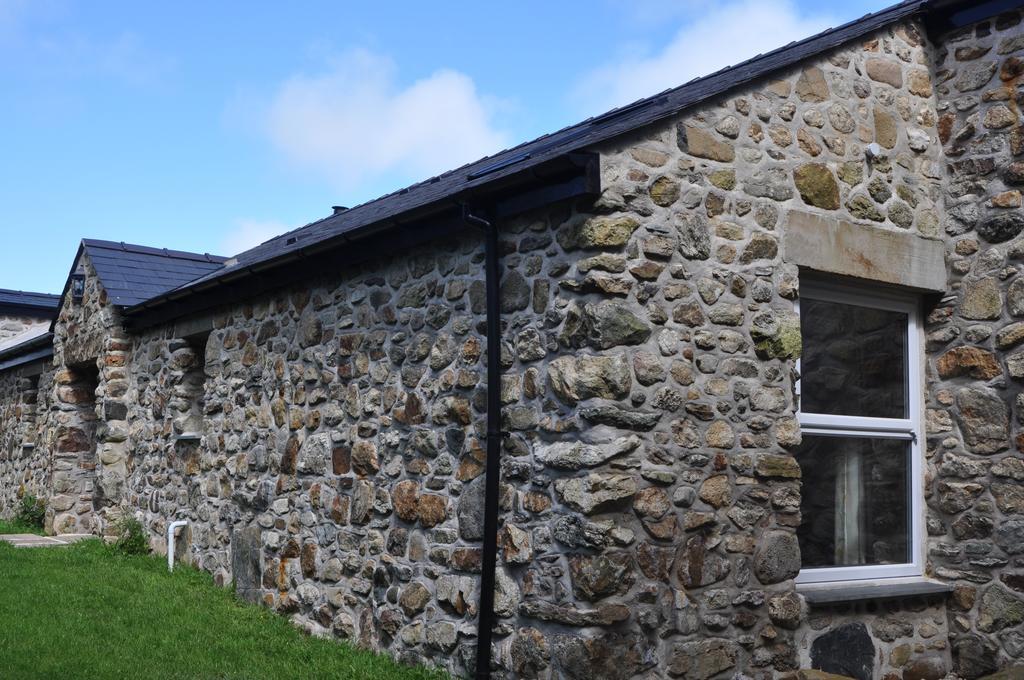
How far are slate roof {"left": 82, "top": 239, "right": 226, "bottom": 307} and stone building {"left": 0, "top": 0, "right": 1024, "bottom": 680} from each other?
4.22 meters

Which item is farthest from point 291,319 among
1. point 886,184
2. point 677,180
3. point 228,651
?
point 886,184

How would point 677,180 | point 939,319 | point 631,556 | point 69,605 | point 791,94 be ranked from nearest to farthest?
point 631,556 < point 677,180 < point 791,94 < point 939,319 < point 69,605

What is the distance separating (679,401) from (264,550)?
A: 3.99m

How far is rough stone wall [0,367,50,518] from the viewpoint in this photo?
1302 cm

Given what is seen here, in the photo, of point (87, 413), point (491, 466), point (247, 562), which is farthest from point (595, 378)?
point (87, 413)

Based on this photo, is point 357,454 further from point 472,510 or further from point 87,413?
point 87,413

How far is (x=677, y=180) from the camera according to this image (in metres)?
5.30

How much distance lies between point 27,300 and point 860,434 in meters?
18.8

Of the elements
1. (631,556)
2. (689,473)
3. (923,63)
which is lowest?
A: (631,556)

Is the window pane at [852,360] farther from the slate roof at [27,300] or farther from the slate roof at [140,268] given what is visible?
the slate roof at [27,300]

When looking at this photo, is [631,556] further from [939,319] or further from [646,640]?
[939,319]

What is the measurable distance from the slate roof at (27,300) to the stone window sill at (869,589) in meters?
17.9

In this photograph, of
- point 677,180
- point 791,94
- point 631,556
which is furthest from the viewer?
point 791,94

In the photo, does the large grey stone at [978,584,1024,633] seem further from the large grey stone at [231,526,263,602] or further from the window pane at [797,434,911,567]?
the large grey stone at [231,526,263,602]
